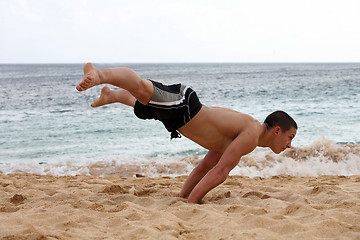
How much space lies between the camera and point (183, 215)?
3047 millimetres

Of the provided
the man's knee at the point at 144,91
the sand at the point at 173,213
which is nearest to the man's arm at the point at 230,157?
the sand at the point at 173,213

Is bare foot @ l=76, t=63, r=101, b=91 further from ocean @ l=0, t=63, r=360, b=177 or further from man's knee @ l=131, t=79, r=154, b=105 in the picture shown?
ocean @ l=0, t=63, r=360, b=177

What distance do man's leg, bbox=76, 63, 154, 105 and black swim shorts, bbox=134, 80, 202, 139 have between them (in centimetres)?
8

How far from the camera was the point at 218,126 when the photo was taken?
3.49 meters

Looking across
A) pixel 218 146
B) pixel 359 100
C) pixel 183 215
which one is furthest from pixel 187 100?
pixel 359 100

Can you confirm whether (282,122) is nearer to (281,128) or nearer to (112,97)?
(281,128)

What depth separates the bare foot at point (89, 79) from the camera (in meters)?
2.77

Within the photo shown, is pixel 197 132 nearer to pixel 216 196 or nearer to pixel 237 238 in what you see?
pixel 216 196

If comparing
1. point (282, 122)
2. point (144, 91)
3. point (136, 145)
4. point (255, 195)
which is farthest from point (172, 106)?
point (136, 145)

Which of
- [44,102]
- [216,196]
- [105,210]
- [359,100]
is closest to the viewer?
[105,210]

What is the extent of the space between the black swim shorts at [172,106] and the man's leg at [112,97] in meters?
0.29

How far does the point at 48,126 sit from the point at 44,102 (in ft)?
24.8

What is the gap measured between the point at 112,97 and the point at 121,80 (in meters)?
0.71

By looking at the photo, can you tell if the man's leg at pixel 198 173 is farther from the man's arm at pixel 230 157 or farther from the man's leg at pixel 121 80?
the man's leg at pixel 121 80
